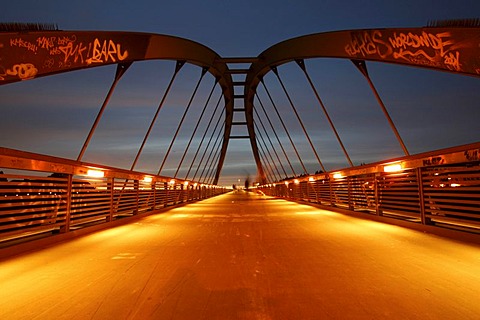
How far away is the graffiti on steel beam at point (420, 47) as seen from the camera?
6988mm

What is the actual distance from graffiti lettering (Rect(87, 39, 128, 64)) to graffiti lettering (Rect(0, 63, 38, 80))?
213 cm

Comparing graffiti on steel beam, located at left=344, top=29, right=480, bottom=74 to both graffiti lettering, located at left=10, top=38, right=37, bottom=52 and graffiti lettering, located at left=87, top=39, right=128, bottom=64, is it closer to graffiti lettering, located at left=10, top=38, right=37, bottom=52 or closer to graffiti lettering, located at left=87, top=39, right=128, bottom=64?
graffiti lettering, located at left=87, top=39, right=128, bottom=64

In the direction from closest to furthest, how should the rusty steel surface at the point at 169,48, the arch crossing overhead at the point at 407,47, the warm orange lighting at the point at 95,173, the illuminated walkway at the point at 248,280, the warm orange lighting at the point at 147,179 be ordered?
the illuminated walkway at the point at 248,280 < the rusty steel surface at the point at 169,48 < the arch crossing overhead at the point at 407,47 < the warm orange lighting at the point at 95,173 < the warm orange lighting at the point at 147,179

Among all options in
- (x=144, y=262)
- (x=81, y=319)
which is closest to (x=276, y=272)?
(x=144, y=262)

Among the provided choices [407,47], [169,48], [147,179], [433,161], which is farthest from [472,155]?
[169,48]

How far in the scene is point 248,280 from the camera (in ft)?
11.2

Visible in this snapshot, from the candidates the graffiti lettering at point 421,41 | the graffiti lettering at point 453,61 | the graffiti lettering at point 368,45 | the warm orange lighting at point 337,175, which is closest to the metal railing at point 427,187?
the warm orange lighting at point 337,175

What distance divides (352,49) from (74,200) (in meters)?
10.1

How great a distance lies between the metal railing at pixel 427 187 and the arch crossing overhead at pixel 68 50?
8.41 meters

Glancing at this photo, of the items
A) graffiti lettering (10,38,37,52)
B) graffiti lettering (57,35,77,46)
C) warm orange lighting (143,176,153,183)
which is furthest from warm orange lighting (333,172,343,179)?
graffiti lettering (10,38,37,52)

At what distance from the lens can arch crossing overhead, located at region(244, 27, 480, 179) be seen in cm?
691

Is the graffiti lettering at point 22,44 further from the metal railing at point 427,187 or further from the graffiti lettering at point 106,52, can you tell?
the metal railing at point 427,187

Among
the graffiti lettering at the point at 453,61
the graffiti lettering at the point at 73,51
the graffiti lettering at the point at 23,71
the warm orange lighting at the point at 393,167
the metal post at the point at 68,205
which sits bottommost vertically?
the metal post at the point at 68,205

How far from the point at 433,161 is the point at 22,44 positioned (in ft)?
27.9
